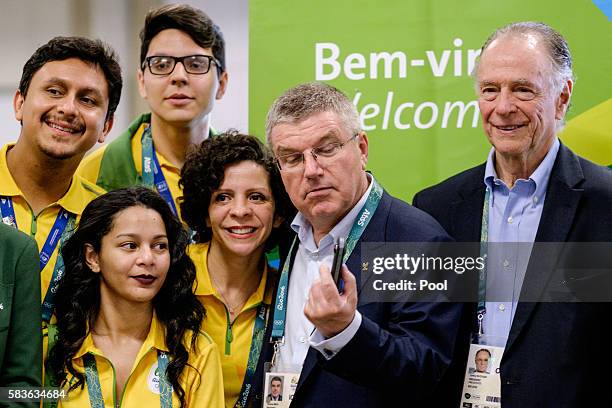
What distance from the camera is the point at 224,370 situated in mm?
2867

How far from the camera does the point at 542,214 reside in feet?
8.61

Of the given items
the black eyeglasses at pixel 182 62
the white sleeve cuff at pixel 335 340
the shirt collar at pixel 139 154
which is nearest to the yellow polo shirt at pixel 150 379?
the white sleeve cuff at pixel 335 340

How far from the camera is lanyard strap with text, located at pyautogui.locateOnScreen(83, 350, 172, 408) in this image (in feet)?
8.71

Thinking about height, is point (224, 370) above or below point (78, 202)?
below

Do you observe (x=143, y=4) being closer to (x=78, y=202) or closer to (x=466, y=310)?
(x=78, y=202)

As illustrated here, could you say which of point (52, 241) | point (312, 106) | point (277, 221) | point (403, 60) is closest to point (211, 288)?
point (277, 221)

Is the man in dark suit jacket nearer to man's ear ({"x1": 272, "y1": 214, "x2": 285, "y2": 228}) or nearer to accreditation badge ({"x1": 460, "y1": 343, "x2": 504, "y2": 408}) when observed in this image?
accreditation badge ({"x1": 460, "y1": 343, "x2": 504, "y2": 408})

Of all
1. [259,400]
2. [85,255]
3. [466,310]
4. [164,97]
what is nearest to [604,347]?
[466,310]

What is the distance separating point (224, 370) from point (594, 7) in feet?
6.34

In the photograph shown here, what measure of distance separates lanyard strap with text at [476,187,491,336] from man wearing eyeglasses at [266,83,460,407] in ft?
0.43

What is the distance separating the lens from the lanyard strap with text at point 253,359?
2.83 meters

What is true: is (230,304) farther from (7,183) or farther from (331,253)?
(7,183)

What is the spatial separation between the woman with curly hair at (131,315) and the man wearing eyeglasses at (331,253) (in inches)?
10.9

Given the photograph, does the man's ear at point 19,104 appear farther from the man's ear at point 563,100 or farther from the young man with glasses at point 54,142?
the man's ear at point 563,100
